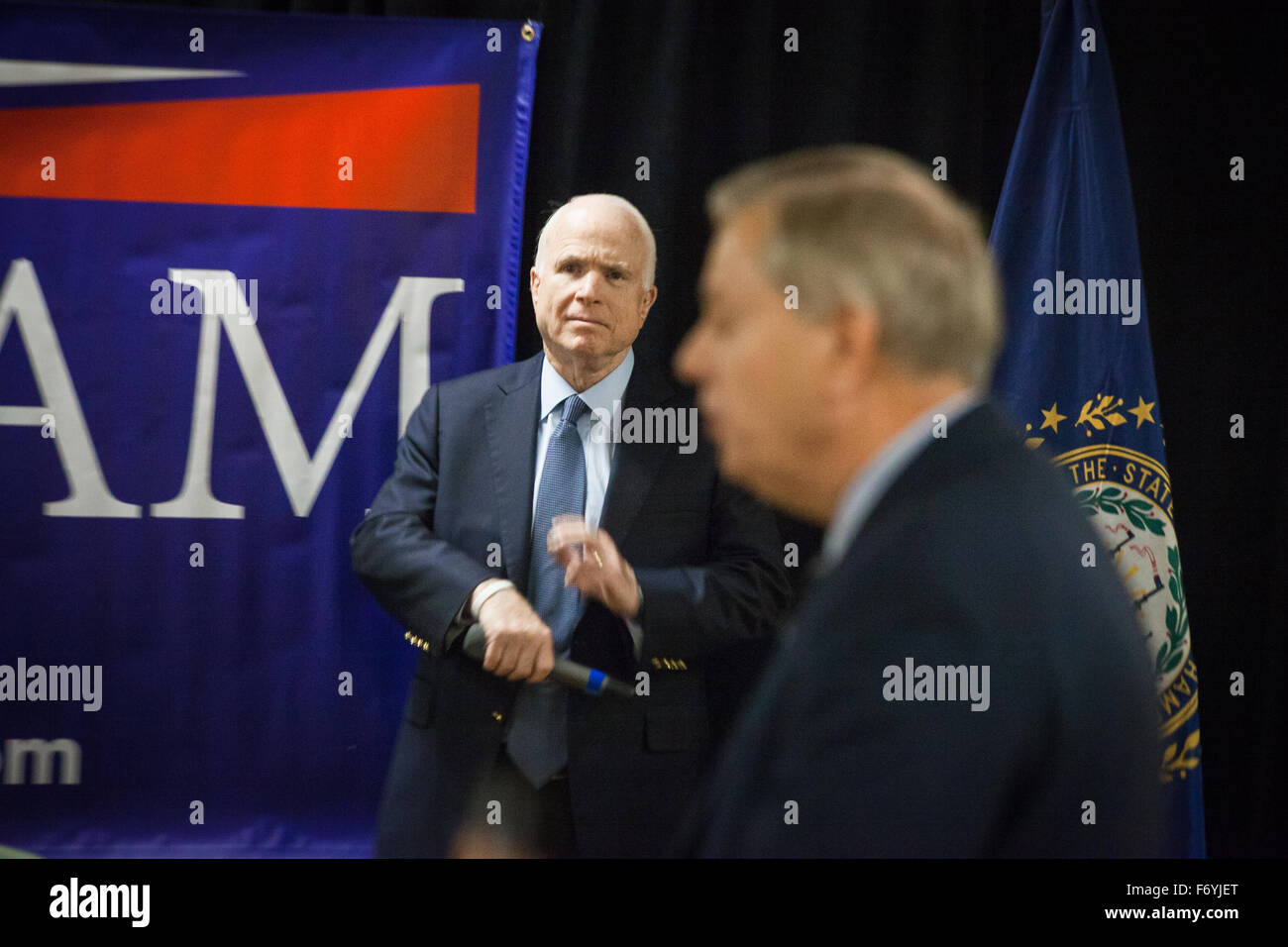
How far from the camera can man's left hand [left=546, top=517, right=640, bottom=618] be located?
78.4 inches

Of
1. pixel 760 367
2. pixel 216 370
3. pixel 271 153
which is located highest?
pixel 271 153

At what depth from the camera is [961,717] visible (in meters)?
0.79

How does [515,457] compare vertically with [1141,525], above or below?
above

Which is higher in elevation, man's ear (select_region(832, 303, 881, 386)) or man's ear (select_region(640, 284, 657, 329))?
man's ear (select_region(640, 284, 657, 329))

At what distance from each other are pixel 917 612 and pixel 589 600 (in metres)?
1.45

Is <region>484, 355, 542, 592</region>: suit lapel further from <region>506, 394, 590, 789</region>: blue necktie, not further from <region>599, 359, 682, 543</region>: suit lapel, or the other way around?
<region>599, 359, 682, 543</region>: suit lapel

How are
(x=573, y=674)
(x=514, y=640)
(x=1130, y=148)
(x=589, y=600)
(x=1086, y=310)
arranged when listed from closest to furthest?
(x=514, y=640) → (x=573, y=674) → (x=589, y=600) → (x=1086, y=310) → (x=1130, y=148)

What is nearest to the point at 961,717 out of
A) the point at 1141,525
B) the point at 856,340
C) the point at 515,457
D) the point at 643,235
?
the point at 856,340

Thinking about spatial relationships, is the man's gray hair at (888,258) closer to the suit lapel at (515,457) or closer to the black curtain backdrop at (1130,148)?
the suit lapel at (515,457)

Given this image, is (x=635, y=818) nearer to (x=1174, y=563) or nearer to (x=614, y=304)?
(x=614, y=304)

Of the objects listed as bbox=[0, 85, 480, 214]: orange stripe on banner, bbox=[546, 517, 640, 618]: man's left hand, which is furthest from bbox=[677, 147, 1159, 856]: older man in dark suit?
bbox=[0, 85, 480, 214]: orange stripe on banner

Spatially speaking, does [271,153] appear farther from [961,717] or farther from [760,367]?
[961,717]

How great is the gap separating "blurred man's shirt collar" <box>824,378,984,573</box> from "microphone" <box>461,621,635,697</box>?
119 centimetres

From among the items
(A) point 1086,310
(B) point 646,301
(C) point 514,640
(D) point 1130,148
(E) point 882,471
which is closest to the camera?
(E) point 882,471
